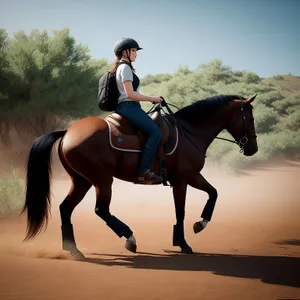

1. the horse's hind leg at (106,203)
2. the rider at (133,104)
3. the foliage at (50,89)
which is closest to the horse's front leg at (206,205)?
the rider at (133,104)

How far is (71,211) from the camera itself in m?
6.26

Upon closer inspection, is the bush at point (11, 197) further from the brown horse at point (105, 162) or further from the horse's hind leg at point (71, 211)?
the horse's hind leg at point (71, 211)

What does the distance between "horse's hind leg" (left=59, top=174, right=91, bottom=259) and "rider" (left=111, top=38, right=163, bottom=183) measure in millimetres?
915

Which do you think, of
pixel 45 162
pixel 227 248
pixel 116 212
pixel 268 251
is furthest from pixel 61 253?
pixel 116 212

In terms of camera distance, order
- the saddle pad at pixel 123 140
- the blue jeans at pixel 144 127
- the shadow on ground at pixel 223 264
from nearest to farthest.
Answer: the shadow on ground at pixel 223 264
the saddle pad at pixel 123 140
the blue jeans at pixel 144 127

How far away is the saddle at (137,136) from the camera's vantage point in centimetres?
604

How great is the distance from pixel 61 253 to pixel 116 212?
4.83 metres

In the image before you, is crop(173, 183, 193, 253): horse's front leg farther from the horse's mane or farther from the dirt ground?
the horse's mane

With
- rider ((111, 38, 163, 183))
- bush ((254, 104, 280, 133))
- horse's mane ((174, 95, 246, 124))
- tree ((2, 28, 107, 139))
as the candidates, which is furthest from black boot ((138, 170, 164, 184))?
bush ((254, 104, 280, 133))

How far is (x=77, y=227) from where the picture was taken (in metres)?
8.87

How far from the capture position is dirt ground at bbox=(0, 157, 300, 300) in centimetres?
470

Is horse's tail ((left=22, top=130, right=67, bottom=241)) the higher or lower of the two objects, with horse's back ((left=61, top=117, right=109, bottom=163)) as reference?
lower

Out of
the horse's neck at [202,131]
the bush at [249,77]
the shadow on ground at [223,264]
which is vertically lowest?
the shadow on ground at [223,264]

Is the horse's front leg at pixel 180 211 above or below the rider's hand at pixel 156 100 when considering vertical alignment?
below
